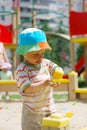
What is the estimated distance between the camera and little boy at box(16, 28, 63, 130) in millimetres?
1891

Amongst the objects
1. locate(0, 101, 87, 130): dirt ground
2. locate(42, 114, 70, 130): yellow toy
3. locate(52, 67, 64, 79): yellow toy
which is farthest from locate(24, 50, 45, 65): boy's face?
locate(0, 101, 87, 130): dirt ground

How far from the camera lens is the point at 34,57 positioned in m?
1.95

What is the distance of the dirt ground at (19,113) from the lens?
433cm

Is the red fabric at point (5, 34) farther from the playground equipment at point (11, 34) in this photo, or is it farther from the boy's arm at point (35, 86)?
the boy's arm at point (35, 86)

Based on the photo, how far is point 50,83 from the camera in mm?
1851

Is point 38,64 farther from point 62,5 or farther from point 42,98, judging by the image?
point 62,5

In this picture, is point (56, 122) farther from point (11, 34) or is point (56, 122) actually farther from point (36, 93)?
point (11, 34)

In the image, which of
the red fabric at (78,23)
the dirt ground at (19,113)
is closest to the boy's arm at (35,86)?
the dirt ground at (19,113)

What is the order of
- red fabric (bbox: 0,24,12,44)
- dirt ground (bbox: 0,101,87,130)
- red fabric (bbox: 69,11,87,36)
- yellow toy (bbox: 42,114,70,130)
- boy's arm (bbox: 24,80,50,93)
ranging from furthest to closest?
1. red fabric (bbox: 0,24,12,44)
2. red fabric (bbox: 69,11,87,36)
3. dirt ground (bbox: 0,101,87,130)
4. boy's arm (bbox: 24,80,50,93)
5. yellow toy (bbox: 42,114,70,130)

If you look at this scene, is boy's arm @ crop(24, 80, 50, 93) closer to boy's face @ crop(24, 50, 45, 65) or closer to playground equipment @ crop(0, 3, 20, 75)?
boy's face @ crop(24, 50, 45, 65)

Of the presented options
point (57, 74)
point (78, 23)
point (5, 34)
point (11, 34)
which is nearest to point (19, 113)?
point (57, 74)

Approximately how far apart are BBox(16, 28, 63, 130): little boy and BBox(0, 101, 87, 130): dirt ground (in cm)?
219

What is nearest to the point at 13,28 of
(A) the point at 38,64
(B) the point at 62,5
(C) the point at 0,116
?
(C) the point at 0,116

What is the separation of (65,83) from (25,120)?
4488mm
